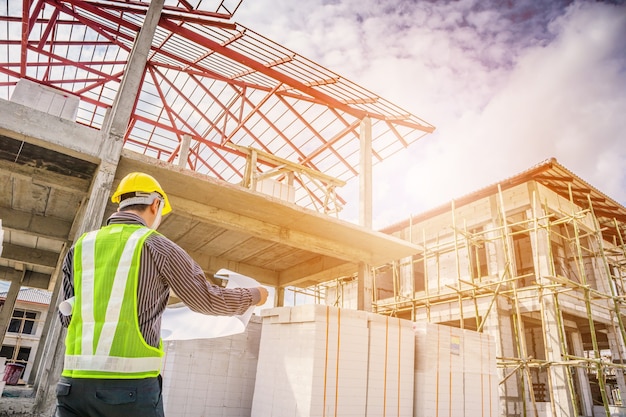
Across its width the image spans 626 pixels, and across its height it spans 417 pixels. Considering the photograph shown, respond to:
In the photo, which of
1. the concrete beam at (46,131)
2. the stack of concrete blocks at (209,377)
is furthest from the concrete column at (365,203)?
the concrete beam at (46,131)

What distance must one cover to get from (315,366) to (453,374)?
2369 millimetres

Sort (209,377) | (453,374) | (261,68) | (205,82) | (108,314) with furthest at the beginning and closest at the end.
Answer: (205,82) < (261,68) < (453,374) < (209,377) < (108,314)

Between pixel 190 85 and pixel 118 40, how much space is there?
222 centimetres

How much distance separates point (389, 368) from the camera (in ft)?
17.2

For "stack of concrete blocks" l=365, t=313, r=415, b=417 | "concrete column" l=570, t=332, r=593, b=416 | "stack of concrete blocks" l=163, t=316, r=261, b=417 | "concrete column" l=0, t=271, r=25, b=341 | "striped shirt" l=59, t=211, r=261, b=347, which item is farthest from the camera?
"concrete column" l=0, t=271, r=25, b=341

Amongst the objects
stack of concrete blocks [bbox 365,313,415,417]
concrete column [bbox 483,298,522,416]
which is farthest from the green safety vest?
concrete column [bbox 483,298,522,416]

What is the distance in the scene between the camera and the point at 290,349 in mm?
4922

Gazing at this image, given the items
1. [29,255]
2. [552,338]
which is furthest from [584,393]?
[29,255]

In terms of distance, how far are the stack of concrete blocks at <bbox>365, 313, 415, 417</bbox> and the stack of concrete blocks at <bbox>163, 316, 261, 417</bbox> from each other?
1758 millimetres

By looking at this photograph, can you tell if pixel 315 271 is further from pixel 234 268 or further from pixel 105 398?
pixel 105 398

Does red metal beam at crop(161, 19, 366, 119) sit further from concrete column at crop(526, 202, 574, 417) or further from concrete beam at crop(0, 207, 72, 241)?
concrete column at crop(526, 202, 574, 417)

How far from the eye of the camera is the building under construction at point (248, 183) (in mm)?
6195

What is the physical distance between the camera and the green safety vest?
1.60 m

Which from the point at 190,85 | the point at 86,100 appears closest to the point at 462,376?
the point at 190,85
